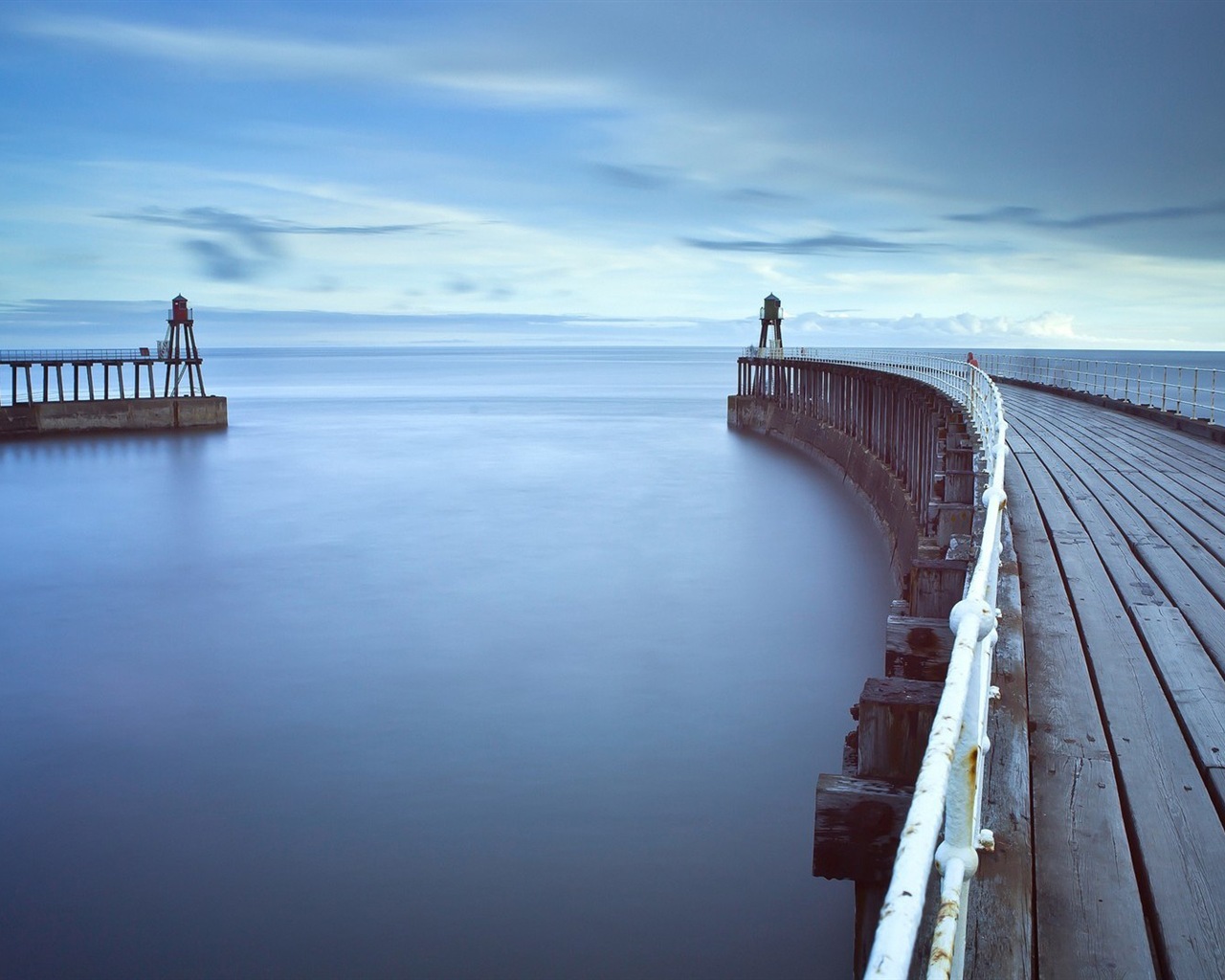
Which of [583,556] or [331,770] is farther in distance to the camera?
[583,556]

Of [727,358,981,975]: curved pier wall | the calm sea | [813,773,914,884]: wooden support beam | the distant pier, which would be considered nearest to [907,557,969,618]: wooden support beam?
[727,358,981,975]: curved pier wall

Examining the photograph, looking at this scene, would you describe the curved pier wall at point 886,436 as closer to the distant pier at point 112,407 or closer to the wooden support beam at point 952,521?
the wooden support beam at point 952,521

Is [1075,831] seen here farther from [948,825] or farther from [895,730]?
[948,825]

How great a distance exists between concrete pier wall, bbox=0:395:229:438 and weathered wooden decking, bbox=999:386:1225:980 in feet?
139

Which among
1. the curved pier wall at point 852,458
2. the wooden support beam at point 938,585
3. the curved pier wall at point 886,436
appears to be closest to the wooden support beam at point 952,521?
the curved pier wall at point 886,436

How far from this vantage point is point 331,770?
9727 mm

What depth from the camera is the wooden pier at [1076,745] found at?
2.38 m

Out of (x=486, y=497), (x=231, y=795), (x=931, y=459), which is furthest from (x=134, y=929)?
(x=486, y=497)

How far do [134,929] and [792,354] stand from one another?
3954 cm

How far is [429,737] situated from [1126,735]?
8.10 m

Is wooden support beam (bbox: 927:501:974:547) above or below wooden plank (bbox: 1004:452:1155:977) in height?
above

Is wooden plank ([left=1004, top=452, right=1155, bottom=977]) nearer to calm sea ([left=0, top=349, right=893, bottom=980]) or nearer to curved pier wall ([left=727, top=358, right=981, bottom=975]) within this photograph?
curved pier wall ([left=727, top=358, right=981, bottom=975])

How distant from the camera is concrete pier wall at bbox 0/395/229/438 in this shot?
41.2m

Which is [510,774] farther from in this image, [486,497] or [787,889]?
[486,497]
